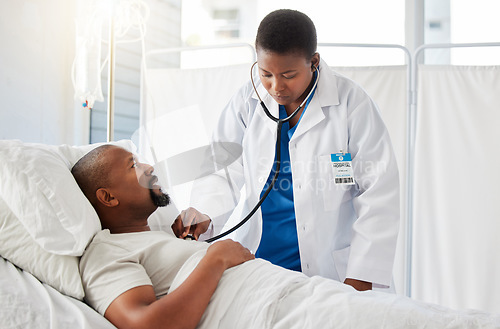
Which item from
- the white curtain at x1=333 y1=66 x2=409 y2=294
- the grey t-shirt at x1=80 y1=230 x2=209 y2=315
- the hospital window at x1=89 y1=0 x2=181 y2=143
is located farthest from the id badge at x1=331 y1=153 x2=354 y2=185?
the hospital window at x1=89 y1=0 x2=181 y2=143

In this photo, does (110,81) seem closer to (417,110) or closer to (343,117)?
(343,117)

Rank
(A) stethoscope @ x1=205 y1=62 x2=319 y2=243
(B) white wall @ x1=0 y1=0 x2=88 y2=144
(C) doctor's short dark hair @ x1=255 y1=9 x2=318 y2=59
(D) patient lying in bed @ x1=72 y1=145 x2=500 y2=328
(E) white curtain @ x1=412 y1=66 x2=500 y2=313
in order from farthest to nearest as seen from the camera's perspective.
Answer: (E) white curtain @ x1=412 y1=66 x2=500 y2=313 < (B) white wall @ x1=0 y1=0 x2=88 y2=144 < (A) stethoscope @ x1=205 y1=62 x2=319 y2=243 < (C) doctor's short dark hair @ x1=255 y1=9 x2=318 y2=59 < (D) patient lying in bed @ x1=72 y1=145 x2=500 y2=328

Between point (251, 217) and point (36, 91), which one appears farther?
point (36, 91)

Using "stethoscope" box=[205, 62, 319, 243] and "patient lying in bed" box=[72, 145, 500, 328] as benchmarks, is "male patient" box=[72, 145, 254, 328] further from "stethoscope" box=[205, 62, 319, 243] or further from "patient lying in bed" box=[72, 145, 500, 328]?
"stethoscope" box=[205, 62, 319, 243]

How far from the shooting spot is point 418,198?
2.36m

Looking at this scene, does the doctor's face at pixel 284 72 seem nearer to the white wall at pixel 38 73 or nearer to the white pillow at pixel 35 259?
the white pillow at pixel 35 259

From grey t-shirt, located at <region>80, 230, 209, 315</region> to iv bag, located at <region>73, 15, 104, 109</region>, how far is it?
4.18 feet


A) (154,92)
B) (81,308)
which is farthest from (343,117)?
(154,92)

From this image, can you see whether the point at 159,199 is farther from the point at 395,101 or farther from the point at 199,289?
the point at 395,101

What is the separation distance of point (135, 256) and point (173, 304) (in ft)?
0.71

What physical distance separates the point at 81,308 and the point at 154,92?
5.84ft

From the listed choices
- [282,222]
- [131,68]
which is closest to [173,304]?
[282,222]

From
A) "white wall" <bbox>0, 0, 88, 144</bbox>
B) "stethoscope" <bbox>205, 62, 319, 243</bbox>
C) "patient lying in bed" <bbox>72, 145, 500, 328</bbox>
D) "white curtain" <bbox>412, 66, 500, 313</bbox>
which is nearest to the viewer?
"patient lying in bed" <bbox>72, 145, 500, 328</bbox>

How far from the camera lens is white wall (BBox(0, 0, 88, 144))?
2.15m
